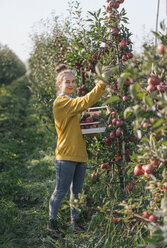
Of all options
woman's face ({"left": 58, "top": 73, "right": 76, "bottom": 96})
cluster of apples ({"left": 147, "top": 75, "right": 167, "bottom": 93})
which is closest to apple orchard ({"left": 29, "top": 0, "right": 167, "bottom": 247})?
cluster of apples ({"left": 147, "top": 75, "right": 167, "bottom": 93})

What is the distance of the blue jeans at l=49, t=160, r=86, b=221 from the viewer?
261 cm

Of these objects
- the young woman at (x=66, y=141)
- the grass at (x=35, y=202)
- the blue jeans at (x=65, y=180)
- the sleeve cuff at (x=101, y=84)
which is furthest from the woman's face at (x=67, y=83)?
the grass at (x=35, y=202)

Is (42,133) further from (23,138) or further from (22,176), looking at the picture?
(22,176)

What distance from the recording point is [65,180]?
8.63 ft

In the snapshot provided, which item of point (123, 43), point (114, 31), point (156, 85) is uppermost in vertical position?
point (114, 31)

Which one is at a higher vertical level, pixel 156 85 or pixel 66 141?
pixel 156 85

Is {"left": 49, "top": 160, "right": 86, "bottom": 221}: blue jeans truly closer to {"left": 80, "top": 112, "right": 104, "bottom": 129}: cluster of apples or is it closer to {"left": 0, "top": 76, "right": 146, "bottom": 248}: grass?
{"left": 0, "top": 76, "right": 146, "bottom": 248}: grass

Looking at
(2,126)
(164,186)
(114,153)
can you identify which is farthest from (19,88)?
(164,186)

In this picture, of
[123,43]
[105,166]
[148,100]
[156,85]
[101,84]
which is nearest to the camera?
[148,100]

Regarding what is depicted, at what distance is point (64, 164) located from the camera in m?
2.60

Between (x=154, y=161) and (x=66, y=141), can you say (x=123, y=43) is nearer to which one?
(x=66, y=141)

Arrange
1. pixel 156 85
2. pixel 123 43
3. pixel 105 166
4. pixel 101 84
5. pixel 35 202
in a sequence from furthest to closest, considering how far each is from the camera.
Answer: pixel 35 202, pixel 105 166, pixel 123 43, pixel 101 84, pixel 156 85

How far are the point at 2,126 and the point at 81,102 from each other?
6208mm

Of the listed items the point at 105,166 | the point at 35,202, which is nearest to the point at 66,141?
the point at 105,166
